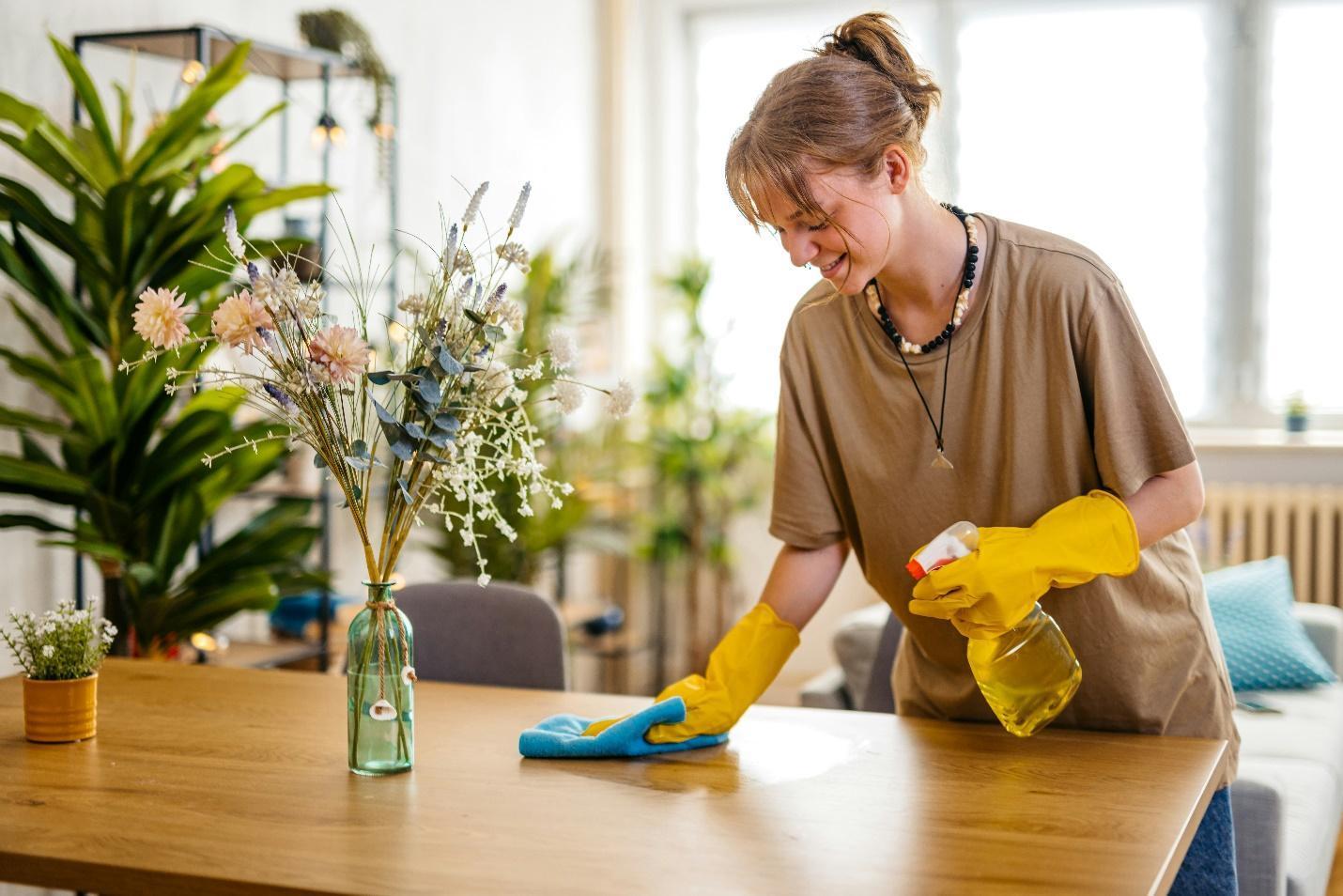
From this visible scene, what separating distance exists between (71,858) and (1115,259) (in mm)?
4541

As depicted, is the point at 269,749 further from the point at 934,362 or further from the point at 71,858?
the point at 934,362

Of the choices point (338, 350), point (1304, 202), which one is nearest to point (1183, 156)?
point (1304, 202)

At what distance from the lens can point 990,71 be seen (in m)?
5.23

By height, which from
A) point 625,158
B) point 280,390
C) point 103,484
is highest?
point 625,158

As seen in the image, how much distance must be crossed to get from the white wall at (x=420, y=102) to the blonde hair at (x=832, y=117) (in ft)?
5.57

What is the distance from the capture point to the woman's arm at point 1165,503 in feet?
4.94

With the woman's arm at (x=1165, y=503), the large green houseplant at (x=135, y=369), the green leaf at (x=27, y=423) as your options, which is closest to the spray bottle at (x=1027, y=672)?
the woman's arm at (x=1165, y=503)

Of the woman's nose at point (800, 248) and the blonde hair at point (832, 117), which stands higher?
the blonde hair at point (832, 117)

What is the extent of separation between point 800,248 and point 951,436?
30 cm

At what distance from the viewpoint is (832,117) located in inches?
58.1

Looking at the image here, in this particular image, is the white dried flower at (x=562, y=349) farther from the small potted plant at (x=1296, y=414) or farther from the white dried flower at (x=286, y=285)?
the small potted plant at (x=1296, y=414)

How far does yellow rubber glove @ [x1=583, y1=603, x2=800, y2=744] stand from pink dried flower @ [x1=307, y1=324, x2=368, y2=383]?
0.50 m

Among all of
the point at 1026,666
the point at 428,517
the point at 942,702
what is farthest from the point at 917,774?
the point at 428,517

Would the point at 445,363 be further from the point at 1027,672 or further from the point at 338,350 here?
the point at 1027,672
